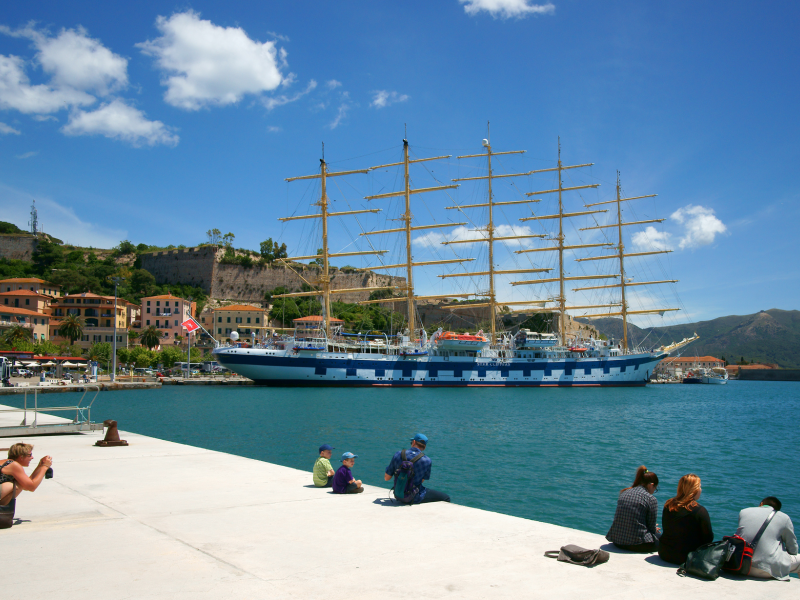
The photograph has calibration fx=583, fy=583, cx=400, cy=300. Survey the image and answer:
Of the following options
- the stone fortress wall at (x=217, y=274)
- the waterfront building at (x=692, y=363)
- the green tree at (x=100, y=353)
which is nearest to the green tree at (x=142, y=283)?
the stone fortress wall at (x=217, y=274)

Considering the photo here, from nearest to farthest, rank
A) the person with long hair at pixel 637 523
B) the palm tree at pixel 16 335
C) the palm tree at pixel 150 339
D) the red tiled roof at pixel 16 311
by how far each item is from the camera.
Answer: the person with long hair at pixel 637 523 < the palm tree at pixel 16 335 < the red tiled roof at pixel 16 311 < the palm tree at pixel 150 339

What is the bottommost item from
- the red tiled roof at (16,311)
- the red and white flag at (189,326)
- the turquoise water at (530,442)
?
the turquoise water at (530,442)

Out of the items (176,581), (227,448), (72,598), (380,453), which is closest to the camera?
(72,598)

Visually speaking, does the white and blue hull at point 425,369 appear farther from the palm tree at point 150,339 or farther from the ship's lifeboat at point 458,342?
the palm tree at point 150,339

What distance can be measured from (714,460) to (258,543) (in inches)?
557

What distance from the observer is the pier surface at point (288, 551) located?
416 centimetres

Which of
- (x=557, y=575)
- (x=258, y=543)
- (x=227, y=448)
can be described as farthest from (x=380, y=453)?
(x=557, y=575)

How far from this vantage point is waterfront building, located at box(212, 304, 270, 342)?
249ft

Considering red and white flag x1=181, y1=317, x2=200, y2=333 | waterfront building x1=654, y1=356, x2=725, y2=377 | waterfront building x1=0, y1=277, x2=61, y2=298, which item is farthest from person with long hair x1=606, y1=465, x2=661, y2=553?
waterfront building x1=654, y1=356, x2=725, y2=377

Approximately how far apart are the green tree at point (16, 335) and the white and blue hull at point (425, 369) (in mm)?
20957

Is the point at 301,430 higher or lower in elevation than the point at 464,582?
lower

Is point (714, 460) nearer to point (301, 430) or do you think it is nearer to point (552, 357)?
point (301, 430)

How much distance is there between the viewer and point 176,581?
4.21 metres

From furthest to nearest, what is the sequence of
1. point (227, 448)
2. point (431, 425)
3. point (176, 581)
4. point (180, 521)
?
point (431, 425), point (227, 448), point (180, 521), point (176, 581)
